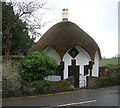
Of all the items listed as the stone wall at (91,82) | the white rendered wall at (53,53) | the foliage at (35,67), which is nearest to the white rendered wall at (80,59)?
the white rendered wall at (53,53)

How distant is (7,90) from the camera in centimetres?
970

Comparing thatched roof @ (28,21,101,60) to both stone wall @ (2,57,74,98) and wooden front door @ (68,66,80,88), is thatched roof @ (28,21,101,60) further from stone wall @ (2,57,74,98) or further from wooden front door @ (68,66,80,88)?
stone wall @ (2,57,74,98)

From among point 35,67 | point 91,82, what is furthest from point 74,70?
point 35,67

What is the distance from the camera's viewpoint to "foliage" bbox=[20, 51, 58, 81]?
10359 millimetres

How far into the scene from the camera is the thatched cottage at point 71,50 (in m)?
13.3

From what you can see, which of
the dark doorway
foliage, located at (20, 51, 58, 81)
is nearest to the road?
foliage, located at (20, 51, 58, 81)

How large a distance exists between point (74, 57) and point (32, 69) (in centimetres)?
445

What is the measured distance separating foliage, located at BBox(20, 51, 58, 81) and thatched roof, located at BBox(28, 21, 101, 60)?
268 centimetres

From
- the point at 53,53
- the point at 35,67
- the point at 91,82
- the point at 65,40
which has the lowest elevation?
the point at 91,82

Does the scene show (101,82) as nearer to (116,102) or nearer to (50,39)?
(116,102)

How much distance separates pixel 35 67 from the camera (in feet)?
34.1

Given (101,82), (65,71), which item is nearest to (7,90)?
(65,71)

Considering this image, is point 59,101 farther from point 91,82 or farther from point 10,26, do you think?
point 10,26

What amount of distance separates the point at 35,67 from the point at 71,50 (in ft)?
13.7
